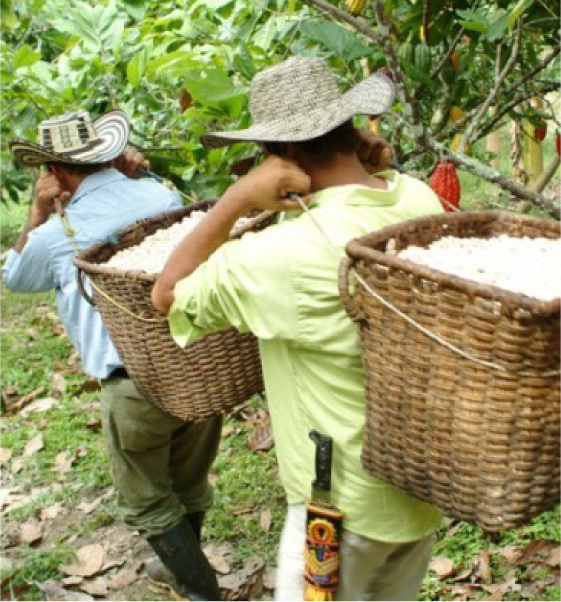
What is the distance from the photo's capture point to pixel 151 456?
2949 mm

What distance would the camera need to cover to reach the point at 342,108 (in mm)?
1818

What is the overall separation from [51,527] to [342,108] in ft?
8.48

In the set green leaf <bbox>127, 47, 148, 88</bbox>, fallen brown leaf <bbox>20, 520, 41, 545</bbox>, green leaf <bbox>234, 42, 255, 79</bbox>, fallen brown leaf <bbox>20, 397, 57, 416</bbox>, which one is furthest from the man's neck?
fallen brown leaf <bbox>20, 397, 57, 416</bbox>

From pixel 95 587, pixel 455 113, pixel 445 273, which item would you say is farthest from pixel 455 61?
pixel 95 587

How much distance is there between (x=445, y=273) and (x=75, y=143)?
1.70m

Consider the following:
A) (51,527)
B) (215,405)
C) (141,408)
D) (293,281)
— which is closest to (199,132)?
(141,408)

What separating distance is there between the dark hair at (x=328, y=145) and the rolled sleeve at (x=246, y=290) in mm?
195

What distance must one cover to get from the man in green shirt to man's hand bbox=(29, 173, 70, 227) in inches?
35.9

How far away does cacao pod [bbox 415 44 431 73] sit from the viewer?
2.98 m

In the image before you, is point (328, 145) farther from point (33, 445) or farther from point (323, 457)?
point (33, 445)

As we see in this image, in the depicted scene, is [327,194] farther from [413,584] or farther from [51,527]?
[51,527]

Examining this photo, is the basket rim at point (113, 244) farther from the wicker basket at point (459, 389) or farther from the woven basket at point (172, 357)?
the wicker basket at point (459, 389)

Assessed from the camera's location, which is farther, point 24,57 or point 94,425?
point 94,425

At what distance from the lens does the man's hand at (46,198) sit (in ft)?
9.07
